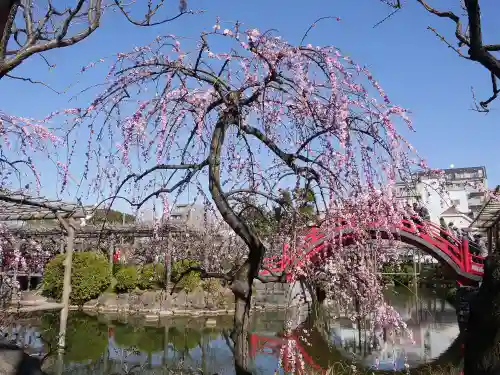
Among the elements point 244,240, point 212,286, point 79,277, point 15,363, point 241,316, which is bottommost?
point 212,286

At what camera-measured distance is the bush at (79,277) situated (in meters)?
17.5

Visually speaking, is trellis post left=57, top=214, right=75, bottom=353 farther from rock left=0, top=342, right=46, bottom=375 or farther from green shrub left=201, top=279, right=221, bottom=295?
green shrub left=201, top=279, right=221, bottom=295

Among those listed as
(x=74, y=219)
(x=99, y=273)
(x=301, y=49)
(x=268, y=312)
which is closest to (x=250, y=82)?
(x=301, y=49)

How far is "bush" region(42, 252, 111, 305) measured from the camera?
690 inches

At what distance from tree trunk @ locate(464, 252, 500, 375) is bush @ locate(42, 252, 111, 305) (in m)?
16.0

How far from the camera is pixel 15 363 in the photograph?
309 cm

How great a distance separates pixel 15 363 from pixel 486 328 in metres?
3.15

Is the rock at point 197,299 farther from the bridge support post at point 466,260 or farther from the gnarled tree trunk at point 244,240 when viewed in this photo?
the gnarled tree trunk at point 244,240

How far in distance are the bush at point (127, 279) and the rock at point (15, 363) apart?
15667 mm

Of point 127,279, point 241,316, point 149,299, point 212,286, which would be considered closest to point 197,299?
point 212,286

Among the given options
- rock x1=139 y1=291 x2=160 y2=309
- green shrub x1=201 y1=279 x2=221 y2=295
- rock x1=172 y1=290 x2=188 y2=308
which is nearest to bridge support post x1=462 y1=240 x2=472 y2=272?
green shrub x1=201 y1=279 x2=221 y2=295

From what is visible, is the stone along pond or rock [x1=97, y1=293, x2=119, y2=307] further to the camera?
rock [x1=97, y1=293, x2=119, y2=307]

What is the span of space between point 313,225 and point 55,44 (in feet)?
8.98

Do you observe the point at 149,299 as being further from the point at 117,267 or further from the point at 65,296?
the point at 65,296
